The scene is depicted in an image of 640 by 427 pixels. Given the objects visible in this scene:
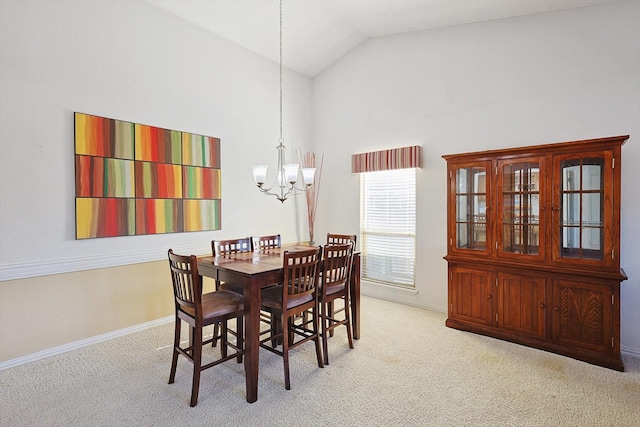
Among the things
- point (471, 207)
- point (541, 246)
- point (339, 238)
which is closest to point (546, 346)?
point (541, 246)

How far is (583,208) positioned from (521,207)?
47cm

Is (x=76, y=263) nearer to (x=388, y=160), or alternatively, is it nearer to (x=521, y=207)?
(x=388, y=160)

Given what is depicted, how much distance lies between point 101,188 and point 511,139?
169 inches

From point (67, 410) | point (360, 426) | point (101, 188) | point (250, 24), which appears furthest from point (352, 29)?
point (67, 410)

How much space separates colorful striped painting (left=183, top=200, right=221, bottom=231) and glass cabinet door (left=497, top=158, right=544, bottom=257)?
3281 mm

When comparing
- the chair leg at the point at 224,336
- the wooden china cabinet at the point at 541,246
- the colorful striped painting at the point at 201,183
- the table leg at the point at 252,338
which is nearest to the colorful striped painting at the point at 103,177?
the colorful striped painting at the point at 201,183

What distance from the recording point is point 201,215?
414 cm

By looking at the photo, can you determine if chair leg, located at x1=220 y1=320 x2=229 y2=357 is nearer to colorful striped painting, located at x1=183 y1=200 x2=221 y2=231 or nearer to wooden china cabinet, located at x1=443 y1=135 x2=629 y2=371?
colorful striped painting, located at x1=183 y1=200 x2=221 y2=231

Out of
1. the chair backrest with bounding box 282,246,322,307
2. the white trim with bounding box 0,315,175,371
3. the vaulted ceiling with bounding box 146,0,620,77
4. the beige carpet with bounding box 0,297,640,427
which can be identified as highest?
the vaulted ceiling with bounding box 146,0,620,77

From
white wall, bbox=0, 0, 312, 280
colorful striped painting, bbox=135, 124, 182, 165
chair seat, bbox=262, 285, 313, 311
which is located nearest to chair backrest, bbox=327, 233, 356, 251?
chair seat, bbox=262, 285, 313, 311

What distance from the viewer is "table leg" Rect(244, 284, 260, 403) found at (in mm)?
2328

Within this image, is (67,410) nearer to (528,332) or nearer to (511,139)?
(528,332)

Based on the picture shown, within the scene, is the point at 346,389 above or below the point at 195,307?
below

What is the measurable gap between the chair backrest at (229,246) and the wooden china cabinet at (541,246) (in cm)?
224
